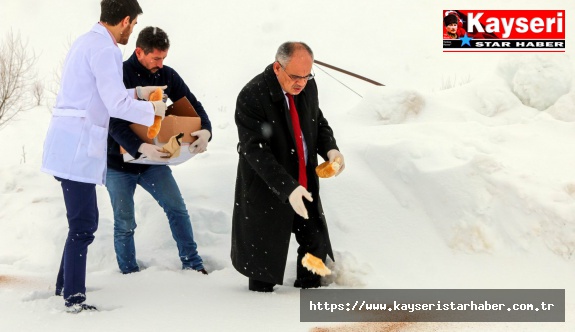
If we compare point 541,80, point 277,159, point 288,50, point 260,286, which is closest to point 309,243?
point 260,286

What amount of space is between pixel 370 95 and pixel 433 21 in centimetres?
1012

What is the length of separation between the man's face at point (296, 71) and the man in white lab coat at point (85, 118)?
745mm

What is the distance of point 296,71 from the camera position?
3.14m

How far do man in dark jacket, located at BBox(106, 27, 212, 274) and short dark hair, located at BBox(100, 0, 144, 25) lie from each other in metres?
0.49

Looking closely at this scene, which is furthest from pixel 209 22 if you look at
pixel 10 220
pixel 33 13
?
pixel 10 220

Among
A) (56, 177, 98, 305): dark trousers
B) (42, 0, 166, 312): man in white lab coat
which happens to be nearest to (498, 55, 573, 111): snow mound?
(42, 0, 166, 312): man in white lab coat

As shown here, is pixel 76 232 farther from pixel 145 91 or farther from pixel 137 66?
pixel 137 66

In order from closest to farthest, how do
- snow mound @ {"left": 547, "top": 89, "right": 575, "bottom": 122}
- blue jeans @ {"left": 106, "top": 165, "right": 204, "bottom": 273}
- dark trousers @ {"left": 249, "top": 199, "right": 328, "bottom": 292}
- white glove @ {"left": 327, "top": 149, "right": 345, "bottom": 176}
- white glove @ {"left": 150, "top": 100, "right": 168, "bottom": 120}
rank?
1. white glove @ {"left": 150, "top": 100, "right": 168, "bottom": 120}
2. white glove @ {"left": 327, "top": 149, "right": 345, "bottom": 176}
3. dark trousers @ {"left": 249, "top": 199, "right": 328, "bottom": 292}
4. blue jeans @ {"left": 106, "top": 165, "right": 204, "bottom": 273}
5. snow mound @ {"left": 547, "top": 89, "right": 575, "bottom": 122}

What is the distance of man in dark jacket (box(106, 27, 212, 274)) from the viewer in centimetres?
356

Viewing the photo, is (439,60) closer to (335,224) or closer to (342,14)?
(342,14)

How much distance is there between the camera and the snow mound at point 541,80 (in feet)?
20.0

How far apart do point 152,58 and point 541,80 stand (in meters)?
4.37

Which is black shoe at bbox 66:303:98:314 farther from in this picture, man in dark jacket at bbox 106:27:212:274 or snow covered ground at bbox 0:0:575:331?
man in dark jacket at bbox 106:27:212:274

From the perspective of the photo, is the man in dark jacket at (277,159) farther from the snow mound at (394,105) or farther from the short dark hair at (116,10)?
the snow mound at (394,105)
